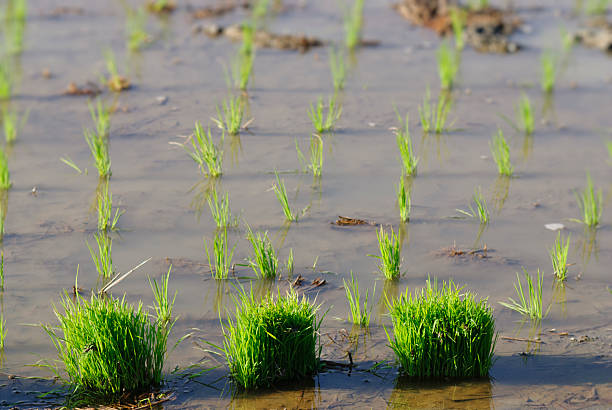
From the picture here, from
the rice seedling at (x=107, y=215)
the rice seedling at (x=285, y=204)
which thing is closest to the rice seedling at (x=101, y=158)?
the rice seedling at (x=107, y=215)

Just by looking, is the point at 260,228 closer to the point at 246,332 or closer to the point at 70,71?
the point at 246,332

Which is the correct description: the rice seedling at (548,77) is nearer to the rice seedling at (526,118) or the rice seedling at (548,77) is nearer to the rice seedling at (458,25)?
the rice seedling at (526,118)

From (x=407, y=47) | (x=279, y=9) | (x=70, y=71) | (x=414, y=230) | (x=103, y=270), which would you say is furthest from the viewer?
(x=279, y=9)

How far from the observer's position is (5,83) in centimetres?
668

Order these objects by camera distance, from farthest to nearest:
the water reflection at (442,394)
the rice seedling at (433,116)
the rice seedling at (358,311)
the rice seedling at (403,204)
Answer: the rice seedling at (433,116)
the rice seedling at (403,204)
the rice seedling at (358,311)
the water reflection at (442,394)

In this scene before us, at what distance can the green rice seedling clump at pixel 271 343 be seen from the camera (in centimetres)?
313

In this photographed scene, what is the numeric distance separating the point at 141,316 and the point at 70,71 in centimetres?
484

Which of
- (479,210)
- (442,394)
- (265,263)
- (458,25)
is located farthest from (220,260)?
(458,25)

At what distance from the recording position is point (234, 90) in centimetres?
689

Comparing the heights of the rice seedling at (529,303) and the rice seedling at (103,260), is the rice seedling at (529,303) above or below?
below

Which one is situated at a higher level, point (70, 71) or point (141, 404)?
point (70, 71)

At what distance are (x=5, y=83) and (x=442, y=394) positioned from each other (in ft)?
16.8

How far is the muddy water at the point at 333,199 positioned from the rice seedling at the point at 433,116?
124mm

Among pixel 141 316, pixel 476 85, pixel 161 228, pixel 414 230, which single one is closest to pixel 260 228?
pixel 161 228
